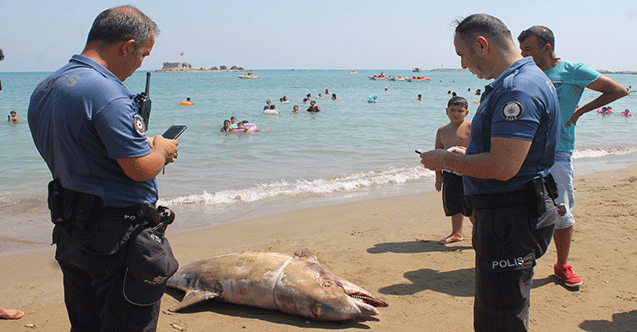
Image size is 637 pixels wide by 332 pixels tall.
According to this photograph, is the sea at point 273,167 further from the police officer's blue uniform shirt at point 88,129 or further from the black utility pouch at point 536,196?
the black utility pouch at point 536,196

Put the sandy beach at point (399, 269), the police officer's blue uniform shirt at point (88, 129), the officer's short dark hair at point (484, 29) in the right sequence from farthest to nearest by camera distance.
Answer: the sandy beach at point (399, 269) → the officer's short dark hair at point (484, 29) → the police officer's blue uniform shirt at point (88, 129)

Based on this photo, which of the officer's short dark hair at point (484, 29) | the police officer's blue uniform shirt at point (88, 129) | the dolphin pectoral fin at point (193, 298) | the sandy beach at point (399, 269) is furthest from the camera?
the dolphin pectoral fin at point (193, 298)

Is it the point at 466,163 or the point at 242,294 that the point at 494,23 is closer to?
the point at 466,163

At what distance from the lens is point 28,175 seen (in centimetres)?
996

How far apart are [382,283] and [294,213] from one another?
3.22 meters

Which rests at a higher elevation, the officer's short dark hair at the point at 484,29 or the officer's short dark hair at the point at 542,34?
the officer's short dark hair at the point at 542,34

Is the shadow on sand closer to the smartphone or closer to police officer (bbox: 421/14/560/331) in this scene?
police officer (bbox: 421/14/560/331)

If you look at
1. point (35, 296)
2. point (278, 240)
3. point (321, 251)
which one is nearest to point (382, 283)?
point (321, 251)

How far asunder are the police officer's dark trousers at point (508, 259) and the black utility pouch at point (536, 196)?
3 centimetres

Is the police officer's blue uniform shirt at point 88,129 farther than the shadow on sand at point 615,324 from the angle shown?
No

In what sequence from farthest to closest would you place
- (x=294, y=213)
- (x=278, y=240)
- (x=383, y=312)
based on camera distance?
1. (x=294, y=213)
2. (x=278, y=240)
3. (x=383, y=312)

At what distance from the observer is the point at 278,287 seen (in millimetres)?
3594

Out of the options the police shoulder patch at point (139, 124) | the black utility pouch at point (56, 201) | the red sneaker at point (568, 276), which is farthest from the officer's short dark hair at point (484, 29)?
the red sneaker at point (568, 276)

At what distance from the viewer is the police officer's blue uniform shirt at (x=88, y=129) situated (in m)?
1.95
